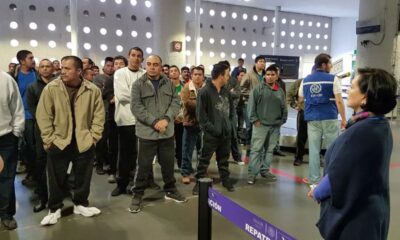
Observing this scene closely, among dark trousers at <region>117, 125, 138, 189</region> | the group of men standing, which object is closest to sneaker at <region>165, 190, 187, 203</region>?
the group of men standing

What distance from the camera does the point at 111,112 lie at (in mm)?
4477

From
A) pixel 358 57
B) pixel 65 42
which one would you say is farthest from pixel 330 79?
pixel 65 42

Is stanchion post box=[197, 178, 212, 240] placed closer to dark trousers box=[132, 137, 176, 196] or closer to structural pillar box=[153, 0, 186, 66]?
Answer: dark trousers box=[132, 137, 176, 196]

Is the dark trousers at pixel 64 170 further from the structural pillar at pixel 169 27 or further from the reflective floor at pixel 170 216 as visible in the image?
the structural pillar at pixel 169 27

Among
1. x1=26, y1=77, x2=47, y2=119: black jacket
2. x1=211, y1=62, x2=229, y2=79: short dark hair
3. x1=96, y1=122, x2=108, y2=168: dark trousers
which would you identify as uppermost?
x1=211, y1=62, x2=229, y2=79: short dark hair

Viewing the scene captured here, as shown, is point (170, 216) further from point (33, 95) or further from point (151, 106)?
point (33, 95)

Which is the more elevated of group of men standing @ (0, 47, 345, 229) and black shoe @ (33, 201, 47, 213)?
group of men standing @ (0, 47, 345, 229)

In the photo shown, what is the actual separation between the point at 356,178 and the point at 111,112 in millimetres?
3459

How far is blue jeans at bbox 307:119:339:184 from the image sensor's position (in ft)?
13.3

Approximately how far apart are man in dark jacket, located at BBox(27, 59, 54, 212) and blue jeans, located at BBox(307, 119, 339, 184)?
2895mm

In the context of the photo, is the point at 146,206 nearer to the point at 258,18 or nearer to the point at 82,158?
the point at 82,158

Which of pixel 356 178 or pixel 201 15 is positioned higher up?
pixel 201 15

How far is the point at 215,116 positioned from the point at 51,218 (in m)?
1.89

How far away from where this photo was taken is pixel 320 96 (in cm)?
400
